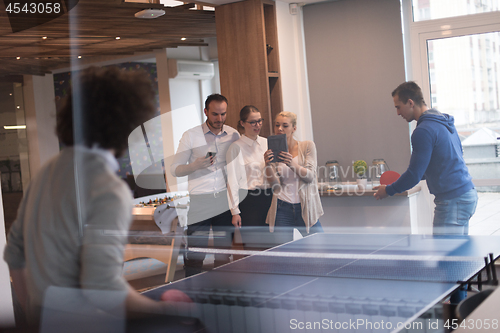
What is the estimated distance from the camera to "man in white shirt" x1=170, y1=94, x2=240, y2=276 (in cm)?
185

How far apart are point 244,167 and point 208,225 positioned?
32 cm

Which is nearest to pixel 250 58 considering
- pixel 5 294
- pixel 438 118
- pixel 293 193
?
pixel 293 193

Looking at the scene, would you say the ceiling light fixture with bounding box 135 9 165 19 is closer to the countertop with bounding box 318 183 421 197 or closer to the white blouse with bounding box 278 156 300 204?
the white blouse with bounding box 278 156 300 204

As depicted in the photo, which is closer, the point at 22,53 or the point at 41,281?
the point at 41,281

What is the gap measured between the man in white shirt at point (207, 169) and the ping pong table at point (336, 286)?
0.54 metres

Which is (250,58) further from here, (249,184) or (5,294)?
(5,294)

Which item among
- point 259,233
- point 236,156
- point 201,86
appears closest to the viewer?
point 236,156

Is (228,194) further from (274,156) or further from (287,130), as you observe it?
(287,130)

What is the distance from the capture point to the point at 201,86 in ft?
8.22

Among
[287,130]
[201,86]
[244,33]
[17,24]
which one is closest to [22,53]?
[17,24]

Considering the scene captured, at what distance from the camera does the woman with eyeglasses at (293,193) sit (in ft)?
6.57

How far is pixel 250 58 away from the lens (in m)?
2.55

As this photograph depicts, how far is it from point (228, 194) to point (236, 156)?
0.17m

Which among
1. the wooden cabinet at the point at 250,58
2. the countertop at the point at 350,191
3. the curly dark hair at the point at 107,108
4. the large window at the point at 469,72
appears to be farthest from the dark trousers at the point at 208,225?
the large window at the point at 469,72
